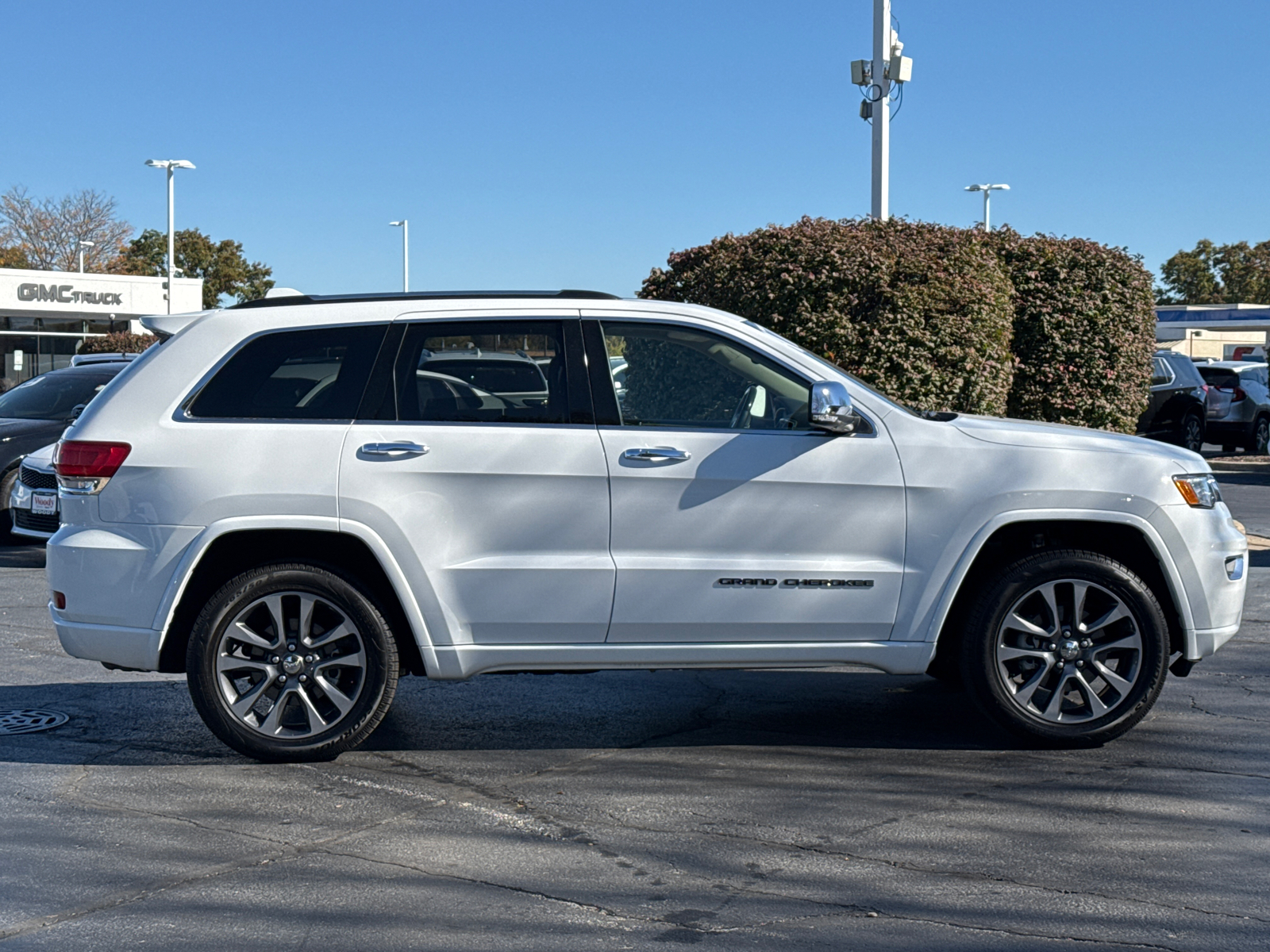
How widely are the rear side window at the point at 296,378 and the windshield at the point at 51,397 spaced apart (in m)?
8.44

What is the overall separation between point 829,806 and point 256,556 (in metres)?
2.53

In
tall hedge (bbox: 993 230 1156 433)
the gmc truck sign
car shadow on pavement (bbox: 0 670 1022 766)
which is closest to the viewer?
car shadow on pavement (bbox: 0 670 1022 766)

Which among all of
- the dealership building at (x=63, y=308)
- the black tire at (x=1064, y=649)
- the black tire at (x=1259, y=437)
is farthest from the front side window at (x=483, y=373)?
the dealership building at (x=63, y=308)

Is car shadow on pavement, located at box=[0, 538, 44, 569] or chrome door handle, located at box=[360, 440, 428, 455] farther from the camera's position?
car shadow on pavement, located at box=[0, 538, 44, 569]

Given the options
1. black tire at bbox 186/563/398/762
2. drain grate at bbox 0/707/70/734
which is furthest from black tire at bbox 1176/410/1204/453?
drain grate at bbox 0/707/70/734

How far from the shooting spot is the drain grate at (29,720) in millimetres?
6559

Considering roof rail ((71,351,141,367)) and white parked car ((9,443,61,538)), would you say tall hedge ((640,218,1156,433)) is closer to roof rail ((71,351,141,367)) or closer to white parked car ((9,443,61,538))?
roof rail ((71,351,141,367))

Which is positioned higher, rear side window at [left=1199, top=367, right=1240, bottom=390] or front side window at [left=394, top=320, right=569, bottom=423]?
rear side window at [left=1199, top=367, right=1240, bottom=390]

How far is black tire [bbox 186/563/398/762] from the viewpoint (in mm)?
5773

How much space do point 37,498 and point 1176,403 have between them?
16611mm

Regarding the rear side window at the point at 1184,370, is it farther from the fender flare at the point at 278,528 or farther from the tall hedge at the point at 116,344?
the tall hedge at the point at 116,344

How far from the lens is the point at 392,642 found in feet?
19.1

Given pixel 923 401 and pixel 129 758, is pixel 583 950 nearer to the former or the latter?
pixel 129 758

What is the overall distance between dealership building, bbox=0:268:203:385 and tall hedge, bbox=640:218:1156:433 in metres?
39.5
